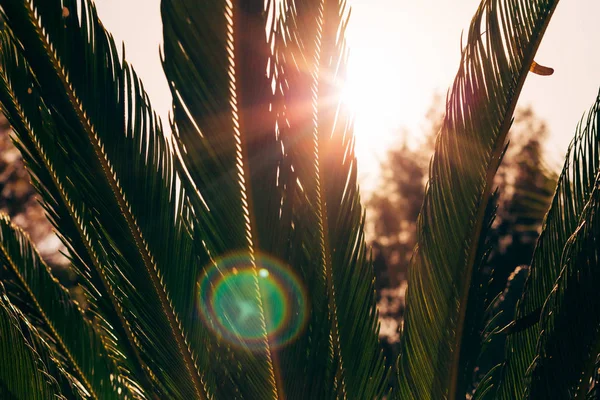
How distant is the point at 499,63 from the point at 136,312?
6.10 ft

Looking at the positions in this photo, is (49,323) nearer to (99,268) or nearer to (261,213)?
(99,268)

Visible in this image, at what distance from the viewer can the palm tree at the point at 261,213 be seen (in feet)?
6.79

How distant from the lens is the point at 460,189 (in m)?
2.41

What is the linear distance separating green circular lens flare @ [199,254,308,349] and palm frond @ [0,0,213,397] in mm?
158

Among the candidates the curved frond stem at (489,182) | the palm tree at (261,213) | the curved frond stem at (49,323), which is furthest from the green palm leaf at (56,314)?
the curved frond stem at (489,182)

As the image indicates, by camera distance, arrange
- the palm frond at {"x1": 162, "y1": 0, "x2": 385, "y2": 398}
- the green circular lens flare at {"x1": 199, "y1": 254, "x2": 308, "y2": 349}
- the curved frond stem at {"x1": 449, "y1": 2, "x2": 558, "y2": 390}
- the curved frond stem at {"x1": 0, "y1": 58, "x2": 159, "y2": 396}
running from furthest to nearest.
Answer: the curved frond stem at {"x1": 0, "y1": 58, "x2": 159, "y2": 396} < the green circular lens flare at {"x1": 199, "y1": 254, "x2": 308, "y2": 349} < the curved frond stem at {"x1": 449, "y1": 2, "x2": 558, "y2": 390} < the palm frond at {"x1": 162, "y1": 0, "x2": 385, "y2": 398}

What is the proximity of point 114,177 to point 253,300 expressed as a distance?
0.78 metres

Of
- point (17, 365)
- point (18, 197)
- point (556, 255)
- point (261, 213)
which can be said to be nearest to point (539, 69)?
point (556, 255)

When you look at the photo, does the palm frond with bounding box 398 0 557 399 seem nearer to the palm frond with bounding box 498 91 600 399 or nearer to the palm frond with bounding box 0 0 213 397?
the palm frond with bounding box 498 91 600 399

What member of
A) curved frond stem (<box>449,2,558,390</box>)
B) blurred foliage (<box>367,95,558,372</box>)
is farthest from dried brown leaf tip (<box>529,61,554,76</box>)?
blurred foliage (<box>367,95,558,372</box>)

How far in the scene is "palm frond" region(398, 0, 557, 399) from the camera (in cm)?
216

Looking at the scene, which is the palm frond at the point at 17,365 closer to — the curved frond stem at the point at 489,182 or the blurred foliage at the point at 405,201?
the curved frond stem at the point at 489,182

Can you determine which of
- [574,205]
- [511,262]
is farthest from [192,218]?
[511,262]

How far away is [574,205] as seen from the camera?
2379 mm
